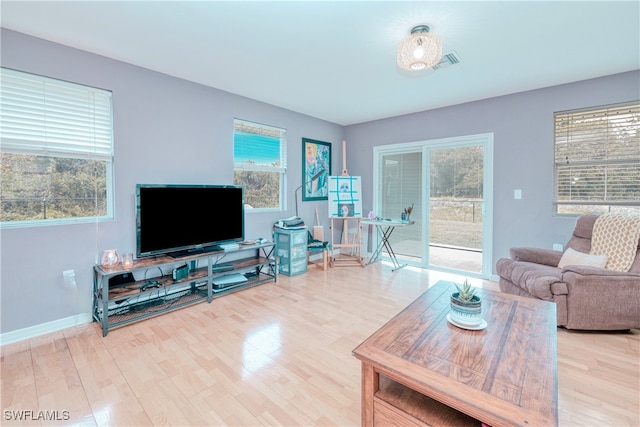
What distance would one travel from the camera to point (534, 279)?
2596mm

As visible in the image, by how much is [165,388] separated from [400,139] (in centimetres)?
445

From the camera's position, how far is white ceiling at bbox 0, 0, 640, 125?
2.00 m

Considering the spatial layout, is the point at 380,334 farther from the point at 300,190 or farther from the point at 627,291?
the point at 300,190

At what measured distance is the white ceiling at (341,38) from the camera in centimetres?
200

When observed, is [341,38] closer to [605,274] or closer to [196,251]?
[196,251]

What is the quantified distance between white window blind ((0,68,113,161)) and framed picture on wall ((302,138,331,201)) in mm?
2681

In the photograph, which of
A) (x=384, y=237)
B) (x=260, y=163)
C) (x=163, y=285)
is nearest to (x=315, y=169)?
(x=260, y=163)

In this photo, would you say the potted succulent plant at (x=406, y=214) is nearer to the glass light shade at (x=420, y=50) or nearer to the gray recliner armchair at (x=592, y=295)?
the gray recliner armchair at (x=592, y=295)

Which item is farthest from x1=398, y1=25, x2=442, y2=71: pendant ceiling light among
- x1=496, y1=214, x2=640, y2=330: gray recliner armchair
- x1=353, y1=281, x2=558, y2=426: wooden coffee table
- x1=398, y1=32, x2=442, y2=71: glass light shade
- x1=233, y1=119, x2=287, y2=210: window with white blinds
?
x1=233, y1=119, x2=287, y2=210: window with white blinds

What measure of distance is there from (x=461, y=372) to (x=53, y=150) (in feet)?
11.3

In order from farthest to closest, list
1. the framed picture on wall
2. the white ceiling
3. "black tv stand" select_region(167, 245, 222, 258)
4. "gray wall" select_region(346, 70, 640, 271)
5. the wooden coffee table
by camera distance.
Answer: the framed picture on wall, "gray wall" select_region(346, 70, 640, 271), "black tv stand" select_region(167, 245, 222, 258), the white ceiling, the wooden coffee table

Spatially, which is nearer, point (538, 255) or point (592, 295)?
point (592, 295)

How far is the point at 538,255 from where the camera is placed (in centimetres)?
309

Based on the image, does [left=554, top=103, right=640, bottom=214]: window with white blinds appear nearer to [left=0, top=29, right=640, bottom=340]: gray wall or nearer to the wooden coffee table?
[left=0, top=29, right=640, bottom=340]: gray wall
